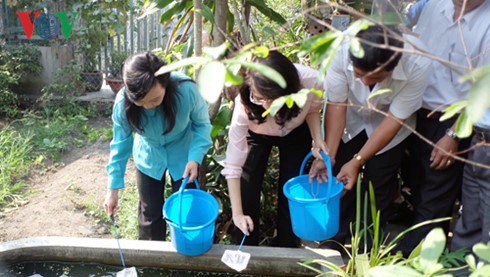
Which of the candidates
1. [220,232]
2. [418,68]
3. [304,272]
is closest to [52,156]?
[220,232]

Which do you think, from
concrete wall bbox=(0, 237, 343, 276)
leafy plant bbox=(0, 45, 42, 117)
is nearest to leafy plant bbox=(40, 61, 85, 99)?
leafy plant bbox=(0, 45, 42, 117)

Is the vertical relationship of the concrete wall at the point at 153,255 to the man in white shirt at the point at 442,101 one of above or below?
below

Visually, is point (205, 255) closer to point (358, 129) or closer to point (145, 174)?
point (145, 174)

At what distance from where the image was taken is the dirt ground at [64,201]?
10.4 feet

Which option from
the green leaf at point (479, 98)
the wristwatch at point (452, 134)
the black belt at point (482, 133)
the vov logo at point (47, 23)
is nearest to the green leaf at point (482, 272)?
the green leaf at point (479, 98)

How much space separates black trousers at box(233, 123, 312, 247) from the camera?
230cm

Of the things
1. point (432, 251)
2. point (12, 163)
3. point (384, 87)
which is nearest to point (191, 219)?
point (384, 87)

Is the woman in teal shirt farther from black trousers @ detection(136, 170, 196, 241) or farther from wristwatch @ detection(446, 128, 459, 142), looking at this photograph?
wristwatch @ detection(446, 128, 459, 142)

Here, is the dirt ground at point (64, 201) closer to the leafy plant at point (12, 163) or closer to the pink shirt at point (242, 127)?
the leafy plant at point (12, 163)

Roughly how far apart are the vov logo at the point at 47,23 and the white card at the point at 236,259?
4769 millimetres

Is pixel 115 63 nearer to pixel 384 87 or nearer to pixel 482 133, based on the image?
pixel 384 87

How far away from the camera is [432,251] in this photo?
35.5 inches

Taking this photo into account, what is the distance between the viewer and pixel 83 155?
4508 mm

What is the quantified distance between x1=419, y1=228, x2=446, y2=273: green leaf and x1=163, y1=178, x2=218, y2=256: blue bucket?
1052 mm
